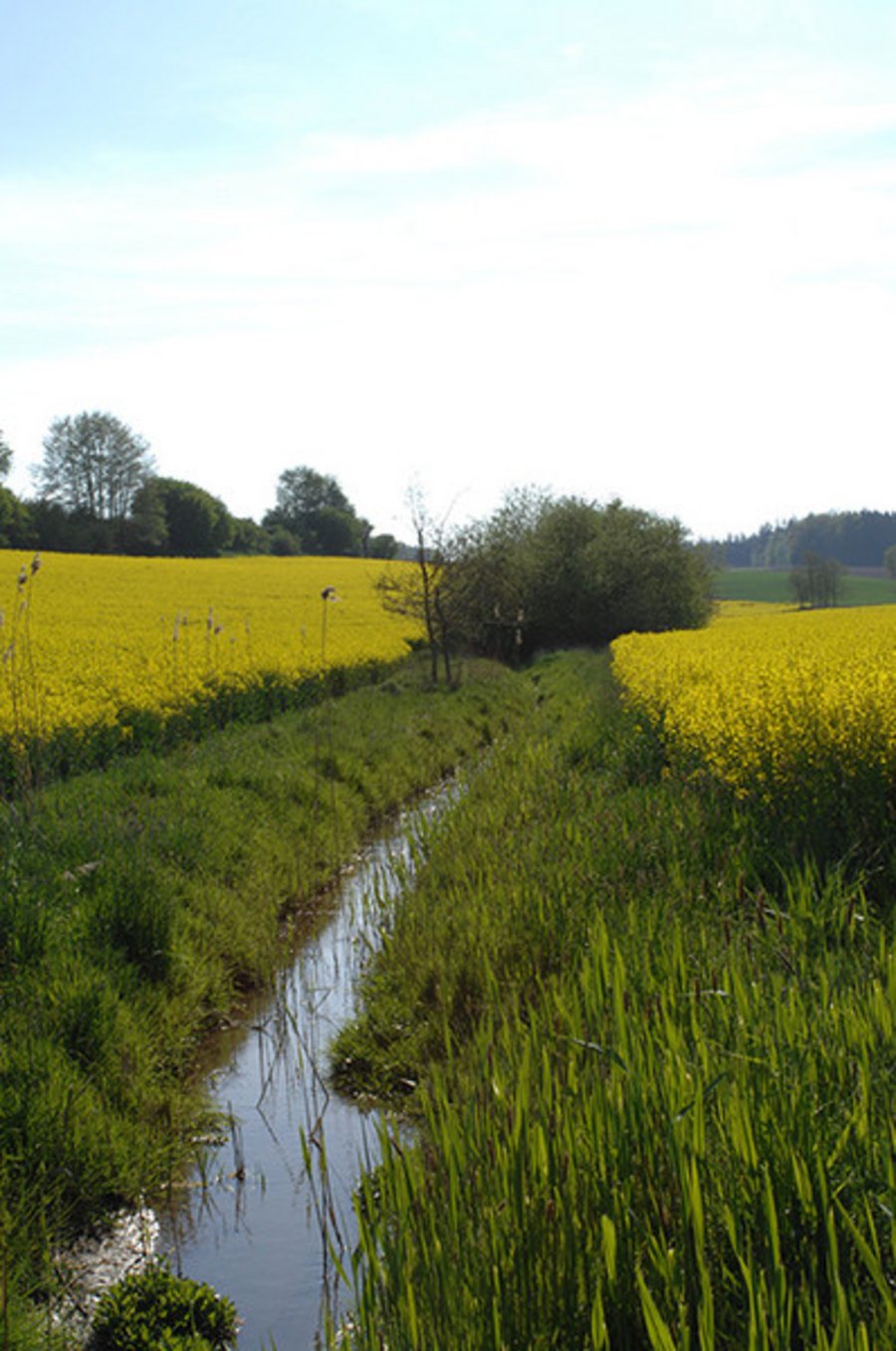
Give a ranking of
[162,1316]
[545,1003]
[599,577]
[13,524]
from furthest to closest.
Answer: [13,524] → [599,577] → [545,1003] → [162,1316]

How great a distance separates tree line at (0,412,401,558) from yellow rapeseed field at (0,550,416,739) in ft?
73.7

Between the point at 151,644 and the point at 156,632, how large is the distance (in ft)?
8.54

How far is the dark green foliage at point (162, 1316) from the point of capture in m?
3.39

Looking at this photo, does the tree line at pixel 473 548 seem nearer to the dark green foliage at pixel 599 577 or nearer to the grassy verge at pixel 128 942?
the dark green foliage at pixel 599 577

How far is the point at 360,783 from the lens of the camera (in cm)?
1204

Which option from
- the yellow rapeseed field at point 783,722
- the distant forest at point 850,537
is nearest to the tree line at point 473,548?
the yellow rapeseed field at point 783,722

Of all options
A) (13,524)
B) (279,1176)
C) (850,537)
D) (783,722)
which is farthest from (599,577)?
(850,537)

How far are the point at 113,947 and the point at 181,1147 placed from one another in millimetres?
1570

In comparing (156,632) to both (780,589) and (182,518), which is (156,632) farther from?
(780,589)

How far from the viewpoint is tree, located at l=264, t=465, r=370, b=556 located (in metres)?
98.2

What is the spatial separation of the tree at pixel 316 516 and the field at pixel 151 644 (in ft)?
166

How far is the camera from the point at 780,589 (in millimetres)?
112188

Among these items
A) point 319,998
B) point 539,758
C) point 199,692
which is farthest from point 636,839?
point 199,692

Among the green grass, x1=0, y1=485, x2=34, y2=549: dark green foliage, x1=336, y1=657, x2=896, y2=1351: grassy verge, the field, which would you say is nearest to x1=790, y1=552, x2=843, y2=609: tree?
the green grass
